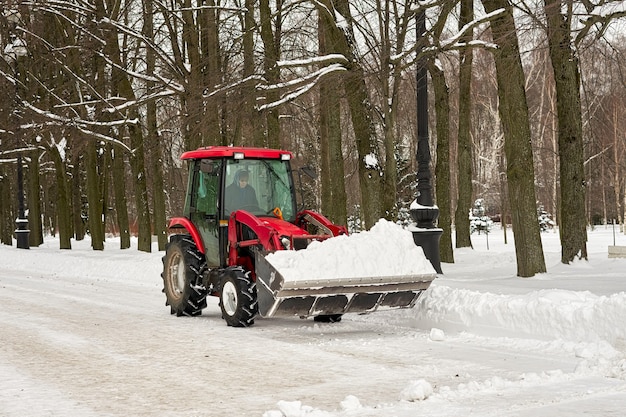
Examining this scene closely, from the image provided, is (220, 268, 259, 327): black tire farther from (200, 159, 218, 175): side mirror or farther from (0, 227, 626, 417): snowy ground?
(200, 159, 218, 175): side mirror

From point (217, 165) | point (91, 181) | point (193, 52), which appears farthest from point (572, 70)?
point (91, 181)

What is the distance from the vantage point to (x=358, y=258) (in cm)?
1002

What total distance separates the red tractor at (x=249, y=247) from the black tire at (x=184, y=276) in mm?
14

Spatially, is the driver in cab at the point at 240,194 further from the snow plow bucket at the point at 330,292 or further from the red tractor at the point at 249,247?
the snow plow bucket at the point at 330,292

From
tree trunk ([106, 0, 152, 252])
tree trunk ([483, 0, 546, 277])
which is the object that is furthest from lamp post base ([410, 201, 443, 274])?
tree trunk ([106, 0, 152, 252])

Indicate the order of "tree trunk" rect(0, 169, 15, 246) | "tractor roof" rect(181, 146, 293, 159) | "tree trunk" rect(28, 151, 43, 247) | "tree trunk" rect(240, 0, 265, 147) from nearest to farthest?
"tractor roof" rect(181, 146, 293, 159) → "tree trunk" rect(240, 0, 265, 147) → "tree trunk" rect(28, 151, 43, 247) → "tree trunk" rect(0, 169, 15, 246)

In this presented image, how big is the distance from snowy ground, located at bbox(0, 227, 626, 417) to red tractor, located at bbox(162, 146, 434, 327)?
36 cm

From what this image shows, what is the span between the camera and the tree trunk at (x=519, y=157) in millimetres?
14594

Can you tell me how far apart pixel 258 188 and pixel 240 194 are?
275 millimetres

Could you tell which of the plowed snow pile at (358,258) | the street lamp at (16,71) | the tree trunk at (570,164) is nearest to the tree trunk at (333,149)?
the tree trunk at (570,164)

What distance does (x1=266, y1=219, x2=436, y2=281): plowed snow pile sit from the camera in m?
9.75

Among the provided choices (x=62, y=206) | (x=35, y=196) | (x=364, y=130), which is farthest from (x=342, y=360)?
(x=35, y=196)

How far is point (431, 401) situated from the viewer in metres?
6.31

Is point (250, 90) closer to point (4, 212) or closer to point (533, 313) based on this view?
point (533, 313)
